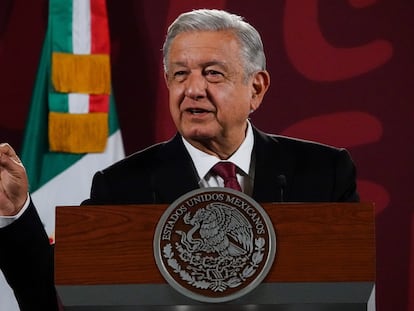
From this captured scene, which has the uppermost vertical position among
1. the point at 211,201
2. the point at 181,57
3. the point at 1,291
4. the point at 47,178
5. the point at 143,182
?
the point at 181,57

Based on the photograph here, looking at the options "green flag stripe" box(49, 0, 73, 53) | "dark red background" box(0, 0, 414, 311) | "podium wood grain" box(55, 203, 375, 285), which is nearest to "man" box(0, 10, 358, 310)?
"podium wood grain" box(55, 203, 375, 285)

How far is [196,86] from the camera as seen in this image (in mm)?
2135

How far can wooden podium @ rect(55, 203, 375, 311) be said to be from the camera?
160 cm

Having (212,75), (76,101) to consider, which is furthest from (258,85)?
(76,101)

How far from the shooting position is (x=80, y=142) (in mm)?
3793

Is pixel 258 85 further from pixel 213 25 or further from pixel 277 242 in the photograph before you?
pixel 277 242

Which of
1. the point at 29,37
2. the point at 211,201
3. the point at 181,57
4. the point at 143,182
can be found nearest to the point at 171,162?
the point at 143,182

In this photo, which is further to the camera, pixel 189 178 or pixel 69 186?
pixel 69 186

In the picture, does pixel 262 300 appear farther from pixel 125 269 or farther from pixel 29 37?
pixel 29 37

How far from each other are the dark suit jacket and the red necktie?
0.17 feet

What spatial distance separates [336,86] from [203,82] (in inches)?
83.3

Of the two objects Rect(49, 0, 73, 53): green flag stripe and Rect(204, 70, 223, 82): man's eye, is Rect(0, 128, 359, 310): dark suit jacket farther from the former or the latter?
Rect(49, 0, 73, 53): green flag stripe

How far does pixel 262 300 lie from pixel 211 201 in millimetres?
205

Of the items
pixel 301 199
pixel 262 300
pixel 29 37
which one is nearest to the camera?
pixel 262 300
